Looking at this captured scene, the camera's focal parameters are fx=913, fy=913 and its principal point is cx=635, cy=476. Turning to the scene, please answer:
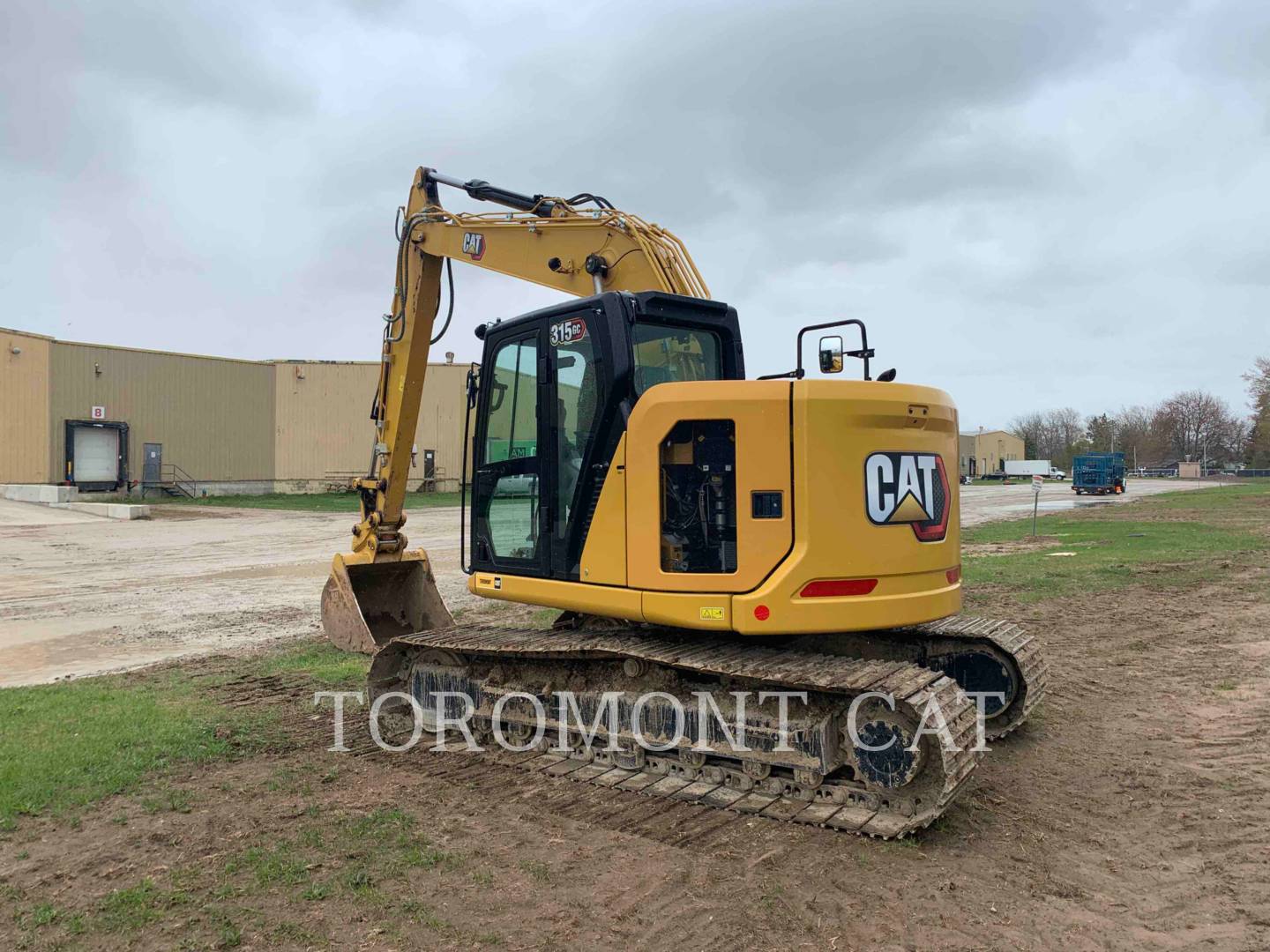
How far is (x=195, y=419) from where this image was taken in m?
38.2

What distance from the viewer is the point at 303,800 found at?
511 centimetres

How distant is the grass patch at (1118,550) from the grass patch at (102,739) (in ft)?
33.2

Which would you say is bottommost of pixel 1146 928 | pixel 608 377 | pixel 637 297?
pixel 1146 928

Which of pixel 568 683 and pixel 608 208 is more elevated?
pixel 608 208

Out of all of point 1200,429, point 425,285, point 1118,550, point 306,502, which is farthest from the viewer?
point 1200,429

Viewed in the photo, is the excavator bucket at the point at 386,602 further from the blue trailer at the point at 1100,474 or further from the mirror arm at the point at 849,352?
the blue trailer at the point at 1100,474

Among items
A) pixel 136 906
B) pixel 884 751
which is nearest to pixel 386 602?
pixel 136 906

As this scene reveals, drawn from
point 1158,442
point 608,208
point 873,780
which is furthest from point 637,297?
point 1158,442

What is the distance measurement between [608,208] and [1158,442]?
114284 mm

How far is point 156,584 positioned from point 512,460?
11.7 m

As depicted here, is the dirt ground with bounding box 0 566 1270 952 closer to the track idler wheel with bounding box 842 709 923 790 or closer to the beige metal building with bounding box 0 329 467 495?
the track idler wheel with bounding box 842 709 923 790

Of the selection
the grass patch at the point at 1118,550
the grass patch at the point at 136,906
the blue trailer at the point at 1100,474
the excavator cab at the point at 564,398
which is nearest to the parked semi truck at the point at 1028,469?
the blue trailer at the point at 1100,474

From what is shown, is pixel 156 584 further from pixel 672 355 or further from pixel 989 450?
pixel 989 450

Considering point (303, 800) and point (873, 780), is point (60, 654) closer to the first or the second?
point (303, 800)
